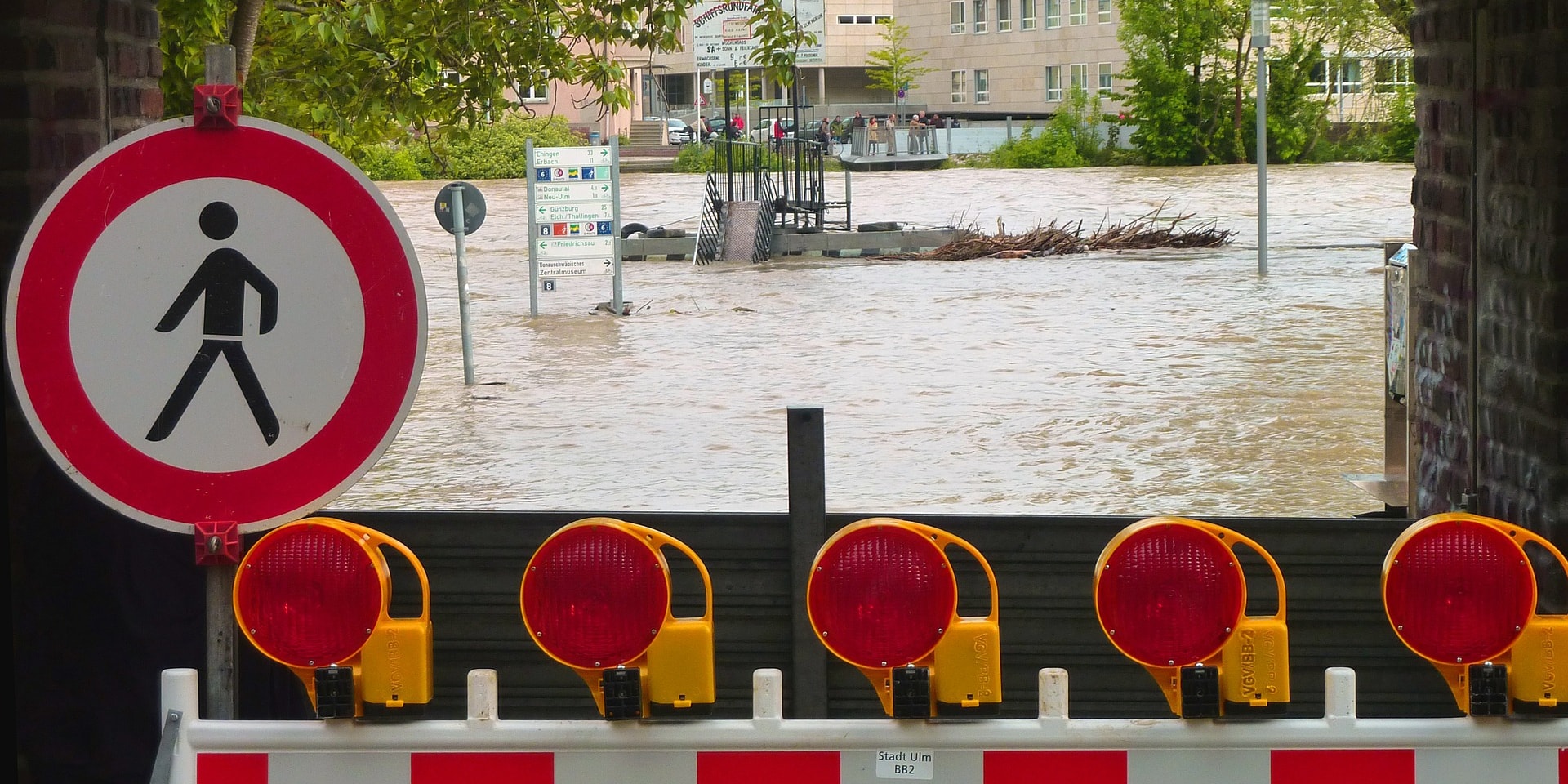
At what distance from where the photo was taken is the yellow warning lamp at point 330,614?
1.98 m

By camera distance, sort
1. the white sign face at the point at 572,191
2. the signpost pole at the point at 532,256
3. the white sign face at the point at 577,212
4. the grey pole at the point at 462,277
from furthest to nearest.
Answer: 1. the white sign face at the point at 577,212
2. the white sign face at the point at 572,191
3. the signpost pole at the point at 532,256
4. the grey pole at the point at 462,277

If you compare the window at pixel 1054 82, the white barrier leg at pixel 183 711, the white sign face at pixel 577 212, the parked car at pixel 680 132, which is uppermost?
the window at pixel 1054 82

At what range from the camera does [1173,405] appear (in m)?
11.9

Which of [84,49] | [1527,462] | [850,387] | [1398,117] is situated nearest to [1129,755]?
[1527,462]

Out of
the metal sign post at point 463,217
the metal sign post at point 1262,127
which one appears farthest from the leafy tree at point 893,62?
the metal sign post at point 463,217

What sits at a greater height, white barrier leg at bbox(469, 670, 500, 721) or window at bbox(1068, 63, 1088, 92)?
window at bbox(1068, 63, 1088, 92)

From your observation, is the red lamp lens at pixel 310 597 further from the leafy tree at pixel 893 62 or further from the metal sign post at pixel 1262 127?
the leafy tree at pixel 893 62

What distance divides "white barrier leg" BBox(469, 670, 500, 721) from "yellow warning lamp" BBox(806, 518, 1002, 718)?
0.38 meters

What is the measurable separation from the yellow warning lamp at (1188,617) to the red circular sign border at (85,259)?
34.2 inches

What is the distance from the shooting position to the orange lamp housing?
1.91 metres

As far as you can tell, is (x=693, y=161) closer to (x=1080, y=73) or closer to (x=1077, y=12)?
(x=1080, y=73)

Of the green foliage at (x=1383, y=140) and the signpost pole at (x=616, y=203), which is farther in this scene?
the green foliage at (x=1383, y=140)

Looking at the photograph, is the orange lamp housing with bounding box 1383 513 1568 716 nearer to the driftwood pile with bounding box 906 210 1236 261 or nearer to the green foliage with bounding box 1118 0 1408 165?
the driftwood pile with bounding box 906 210 1236 261

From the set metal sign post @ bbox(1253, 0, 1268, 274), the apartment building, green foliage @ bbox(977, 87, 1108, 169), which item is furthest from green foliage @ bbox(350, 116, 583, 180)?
metal sign post @ bbox(1253, 0, 1268, 274)
